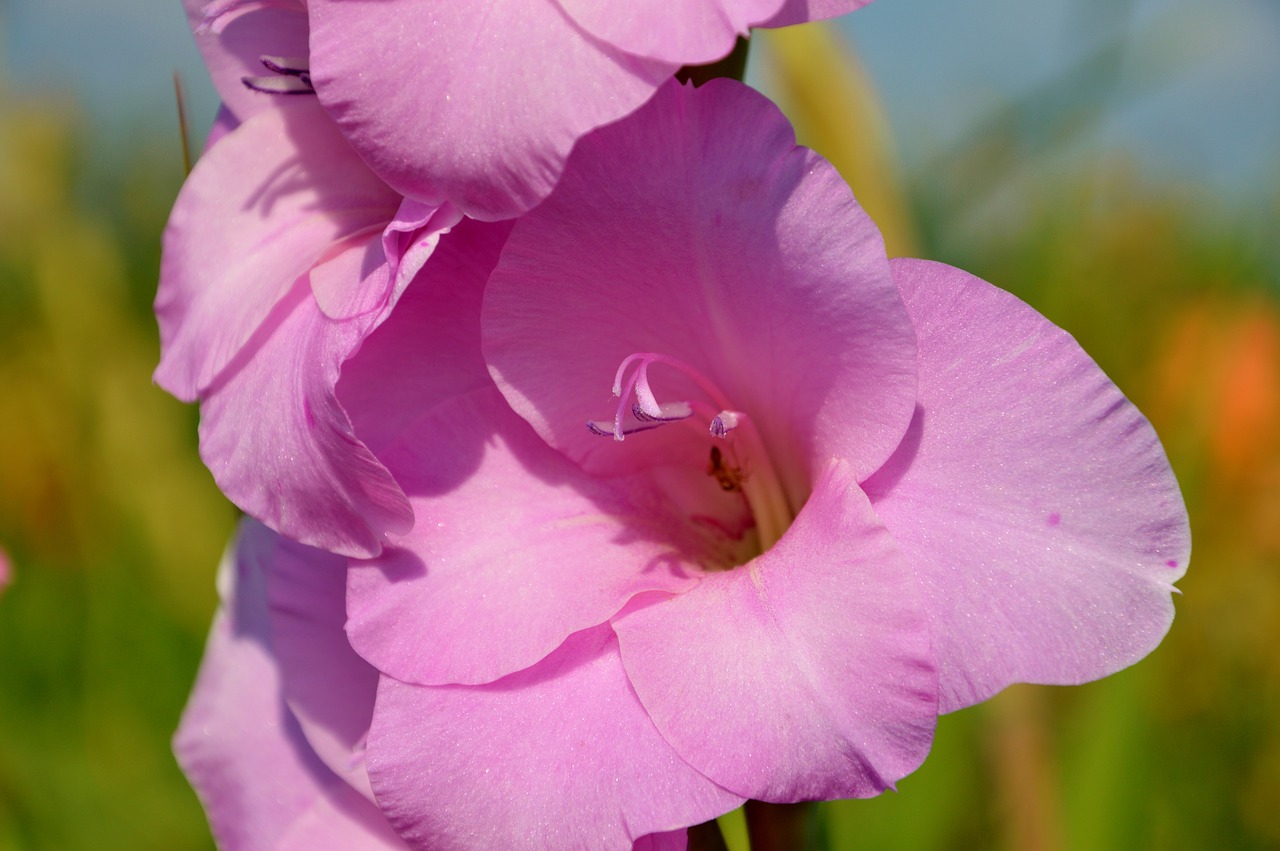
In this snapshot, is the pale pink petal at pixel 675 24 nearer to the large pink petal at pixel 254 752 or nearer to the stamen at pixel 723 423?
the stamen at pixel 723 423

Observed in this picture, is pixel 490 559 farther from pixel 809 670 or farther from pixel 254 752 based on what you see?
pixel 254 752

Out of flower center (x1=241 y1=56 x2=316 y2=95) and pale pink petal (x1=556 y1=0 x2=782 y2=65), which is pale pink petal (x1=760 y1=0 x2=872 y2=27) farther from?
flower center (x1=241 y1=56 x2=316 y2=95)

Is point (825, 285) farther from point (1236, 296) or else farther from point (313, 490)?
point (1236, 296)

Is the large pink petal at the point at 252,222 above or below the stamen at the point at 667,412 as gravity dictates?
above

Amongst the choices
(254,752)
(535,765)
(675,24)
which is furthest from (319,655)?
(675,24)

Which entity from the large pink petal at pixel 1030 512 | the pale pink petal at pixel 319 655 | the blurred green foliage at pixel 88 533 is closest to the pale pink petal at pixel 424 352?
the pale pink petal at pixel 319 655

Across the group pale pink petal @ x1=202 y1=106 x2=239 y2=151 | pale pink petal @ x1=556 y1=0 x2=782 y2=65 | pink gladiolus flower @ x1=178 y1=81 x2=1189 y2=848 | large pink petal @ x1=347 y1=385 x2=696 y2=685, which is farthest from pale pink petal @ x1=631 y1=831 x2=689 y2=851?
pale pink petal @ x1=202 y1=106 x2=239 y2=151

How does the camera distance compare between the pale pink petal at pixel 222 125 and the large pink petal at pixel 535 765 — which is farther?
the pale pink petal at pixel 222 125
